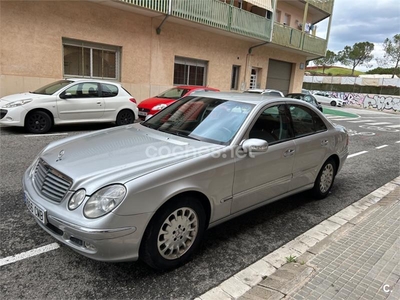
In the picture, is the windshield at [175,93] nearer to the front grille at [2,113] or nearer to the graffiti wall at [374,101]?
the front grille at [2,113]

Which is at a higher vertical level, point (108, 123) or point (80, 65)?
point (80, 65)

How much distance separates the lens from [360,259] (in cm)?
300

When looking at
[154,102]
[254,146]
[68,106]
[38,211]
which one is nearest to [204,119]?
[254,146]

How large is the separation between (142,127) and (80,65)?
10190 millimetres

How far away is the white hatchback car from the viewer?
25.5 ft

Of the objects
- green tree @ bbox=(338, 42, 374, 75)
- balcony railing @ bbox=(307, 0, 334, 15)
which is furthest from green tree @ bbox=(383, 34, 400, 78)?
balcony railing @ bbox=(307, 0, 334, 15)

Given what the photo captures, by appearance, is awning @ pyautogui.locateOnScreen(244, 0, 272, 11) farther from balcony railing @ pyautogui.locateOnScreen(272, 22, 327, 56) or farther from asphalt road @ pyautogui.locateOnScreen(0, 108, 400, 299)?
asphalt road @ pyautogui.locateOnScreen(0, 108, 400, 299)

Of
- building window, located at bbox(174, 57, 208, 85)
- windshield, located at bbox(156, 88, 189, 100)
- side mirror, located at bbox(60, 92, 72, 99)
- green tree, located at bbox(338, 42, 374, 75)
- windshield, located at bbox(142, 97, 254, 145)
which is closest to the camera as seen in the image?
windshield, located at bbox(142, 97, 254, 145)

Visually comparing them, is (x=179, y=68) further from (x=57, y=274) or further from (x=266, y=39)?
(x=57, y=274)

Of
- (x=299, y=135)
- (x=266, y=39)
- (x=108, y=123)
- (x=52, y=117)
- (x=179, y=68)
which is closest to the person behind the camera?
(x=299, y=135)

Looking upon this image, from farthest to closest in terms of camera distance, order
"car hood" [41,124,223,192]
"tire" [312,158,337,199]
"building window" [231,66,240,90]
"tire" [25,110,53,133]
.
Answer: "building window" [231,66,240,90], "tire" [25,110,53,133], "tire" [312,158,337,199], "car hood" [41,124,223,192]

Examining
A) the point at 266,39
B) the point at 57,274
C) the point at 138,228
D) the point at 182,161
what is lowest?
the point at 57,274

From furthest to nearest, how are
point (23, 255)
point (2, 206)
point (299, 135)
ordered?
point (299, 135) < point (2, 206) < point (23, 255)

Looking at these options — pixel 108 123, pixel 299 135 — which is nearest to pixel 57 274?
pixel 299 135
